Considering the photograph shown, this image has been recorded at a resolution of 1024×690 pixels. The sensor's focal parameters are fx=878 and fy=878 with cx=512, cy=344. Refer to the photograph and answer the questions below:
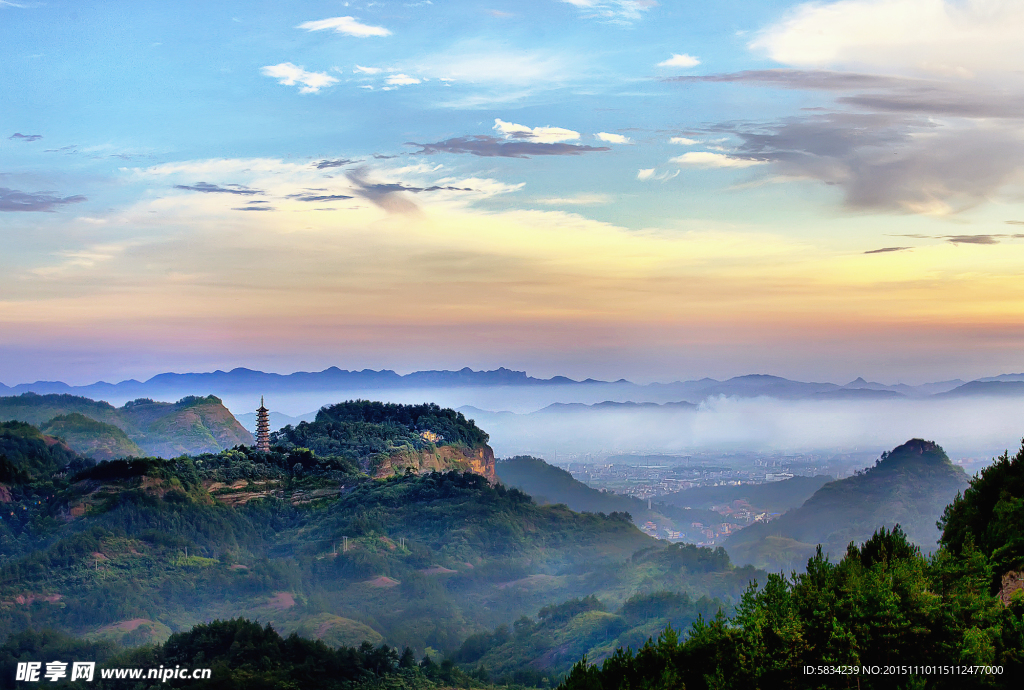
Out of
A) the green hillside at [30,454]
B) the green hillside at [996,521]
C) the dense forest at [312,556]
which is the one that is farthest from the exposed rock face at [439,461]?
the green hillside at [996,521]

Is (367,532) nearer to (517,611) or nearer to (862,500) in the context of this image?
(517,611)

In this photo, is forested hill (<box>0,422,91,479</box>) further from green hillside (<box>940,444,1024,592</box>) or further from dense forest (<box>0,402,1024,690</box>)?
green hillside (<box>940,444,1024,592</box>)

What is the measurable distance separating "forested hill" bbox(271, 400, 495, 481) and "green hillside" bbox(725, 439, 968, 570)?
5409 centimetres

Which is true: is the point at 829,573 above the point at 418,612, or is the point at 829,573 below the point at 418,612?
above

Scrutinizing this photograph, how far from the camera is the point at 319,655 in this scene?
61156 millimetres

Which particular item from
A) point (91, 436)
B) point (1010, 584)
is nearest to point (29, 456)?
point (91, 436)

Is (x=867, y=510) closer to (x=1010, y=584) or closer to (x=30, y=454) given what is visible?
(x=30, y=454)

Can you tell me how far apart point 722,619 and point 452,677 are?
43.9m

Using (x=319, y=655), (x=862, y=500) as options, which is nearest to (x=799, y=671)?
(x=319, y=655)

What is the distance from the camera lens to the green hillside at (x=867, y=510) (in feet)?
507

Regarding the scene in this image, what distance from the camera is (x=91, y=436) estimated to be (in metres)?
190

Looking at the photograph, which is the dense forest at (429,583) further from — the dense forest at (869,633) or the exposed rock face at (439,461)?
the exposed rock face at (439,461)

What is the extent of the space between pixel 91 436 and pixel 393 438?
73.6 m

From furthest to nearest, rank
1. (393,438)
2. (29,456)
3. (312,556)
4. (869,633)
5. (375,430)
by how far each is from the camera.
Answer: (375,430), (393,438), (29,456), (312,556), (869,633)
